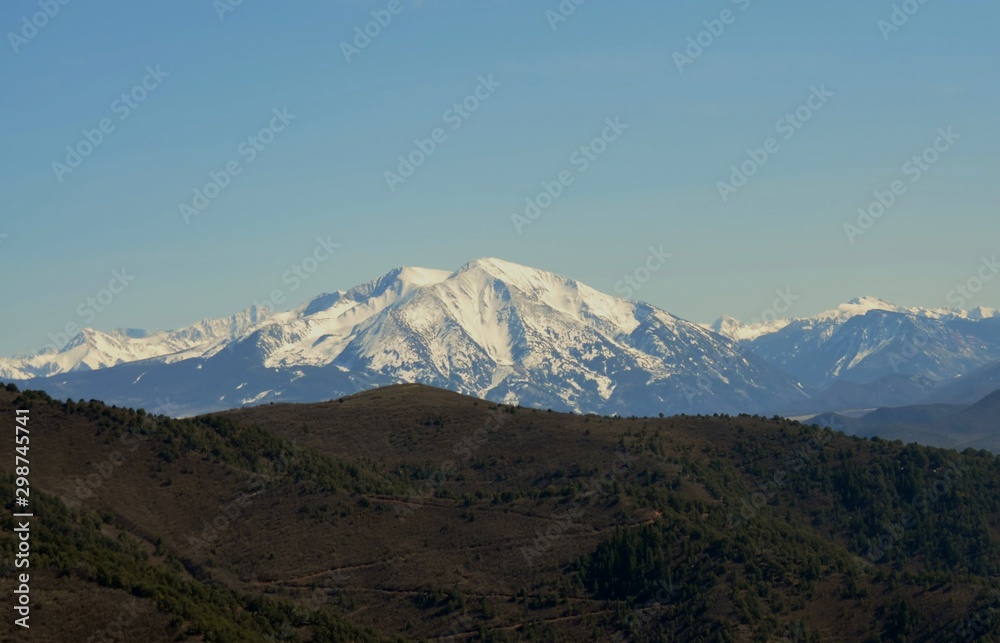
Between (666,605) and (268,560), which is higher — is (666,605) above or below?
below

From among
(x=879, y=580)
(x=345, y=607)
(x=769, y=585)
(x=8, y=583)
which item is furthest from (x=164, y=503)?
(x=879, y=580)

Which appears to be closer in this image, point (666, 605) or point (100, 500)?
point (666, 605)

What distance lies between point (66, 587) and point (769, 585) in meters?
91.5

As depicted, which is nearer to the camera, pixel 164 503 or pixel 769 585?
pixel 769 585

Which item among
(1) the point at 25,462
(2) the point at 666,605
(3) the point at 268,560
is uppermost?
(1) the point at 25,462

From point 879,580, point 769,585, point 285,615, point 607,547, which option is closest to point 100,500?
point 285,615

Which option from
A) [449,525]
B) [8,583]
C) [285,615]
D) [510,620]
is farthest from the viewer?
[449,525]

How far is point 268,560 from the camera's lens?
186m

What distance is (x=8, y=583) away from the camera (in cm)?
12219

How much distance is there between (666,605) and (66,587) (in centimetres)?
8074

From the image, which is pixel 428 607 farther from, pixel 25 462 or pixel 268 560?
pixel 25 462

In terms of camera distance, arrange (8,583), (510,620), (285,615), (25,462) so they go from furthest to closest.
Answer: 1. (25,462)
2. (510,620)
3. (285,615)
4. (8,583)

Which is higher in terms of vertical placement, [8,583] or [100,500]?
[100,500]

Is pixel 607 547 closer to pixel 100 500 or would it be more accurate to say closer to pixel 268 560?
pixel 268 560
